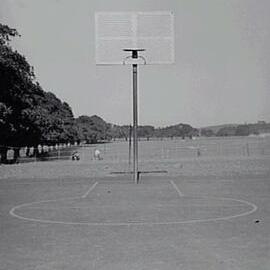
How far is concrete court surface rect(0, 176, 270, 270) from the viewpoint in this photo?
238 inches

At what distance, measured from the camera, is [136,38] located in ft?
50.7

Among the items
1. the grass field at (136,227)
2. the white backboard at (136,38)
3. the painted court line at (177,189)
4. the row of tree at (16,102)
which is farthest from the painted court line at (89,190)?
the row of tree at (16,102)

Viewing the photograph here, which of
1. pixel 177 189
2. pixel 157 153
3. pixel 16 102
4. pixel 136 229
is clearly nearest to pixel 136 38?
pixel 177 189

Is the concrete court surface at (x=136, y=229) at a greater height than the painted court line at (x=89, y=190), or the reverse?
the concrete court surface at (x=136, y=229)

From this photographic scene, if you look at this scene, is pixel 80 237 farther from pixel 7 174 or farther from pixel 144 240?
pixel 7 174

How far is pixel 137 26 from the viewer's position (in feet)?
49.8

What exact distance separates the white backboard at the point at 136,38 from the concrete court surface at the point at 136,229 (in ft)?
11.9

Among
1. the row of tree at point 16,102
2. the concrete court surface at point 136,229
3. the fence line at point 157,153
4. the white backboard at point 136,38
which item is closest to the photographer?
the concrete court surface at point 136,229

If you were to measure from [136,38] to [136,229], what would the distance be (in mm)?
8073

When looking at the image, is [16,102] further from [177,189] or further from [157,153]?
[177,189]

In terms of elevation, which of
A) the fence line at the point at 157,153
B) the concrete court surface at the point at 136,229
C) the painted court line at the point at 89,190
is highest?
the fence line at the point at 157,153

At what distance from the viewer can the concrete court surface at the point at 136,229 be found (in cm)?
605

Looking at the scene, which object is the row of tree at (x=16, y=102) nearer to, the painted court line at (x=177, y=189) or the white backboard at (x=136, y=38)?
the painted court line at (x=177, y=189)

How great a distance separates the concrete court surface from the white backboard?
11.9 feet
